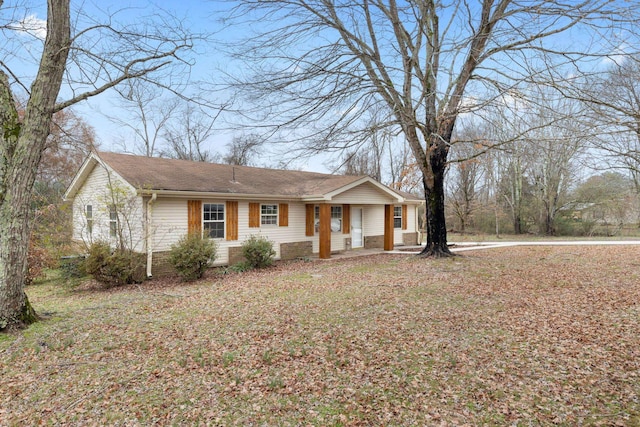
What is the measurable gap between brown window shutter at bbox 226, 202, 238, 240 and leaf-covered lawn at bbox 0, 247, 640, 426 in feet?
13.4

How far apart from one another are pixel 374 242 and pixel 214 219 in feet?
27.8

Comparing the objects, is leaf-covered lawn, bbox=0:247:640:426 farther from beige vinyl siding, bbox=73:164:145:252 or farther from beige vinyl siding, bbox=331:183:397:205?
beige vinyl siding, bbox=331:183:397:205

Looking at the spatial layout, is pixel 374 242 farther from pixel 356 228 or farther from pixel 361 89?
pixel 361 89

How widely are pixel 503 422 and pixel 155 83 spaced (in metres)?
6.90

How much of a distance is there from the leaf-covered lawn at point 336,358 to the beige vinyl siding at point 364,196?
6440 mm

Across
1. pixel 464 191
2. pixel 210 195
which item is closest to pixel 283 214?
pixel 210 195

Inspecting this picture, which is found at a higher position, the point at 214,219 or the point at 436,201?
the point at 436,201

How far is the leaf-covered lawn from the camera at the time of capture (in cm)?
338

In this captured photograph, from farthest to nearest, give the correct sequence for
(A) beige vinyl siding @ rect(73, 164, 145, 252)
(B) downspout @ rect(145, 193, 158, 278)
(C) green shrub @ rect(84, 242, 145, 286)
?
1. (B) downspout @ rect(145, 193, 158, 278)
2. (A) beige vinyl siding @ rect(73, 164, 145, 252)
3. (C) green shrub @ rect(84, 242, 145, 286)

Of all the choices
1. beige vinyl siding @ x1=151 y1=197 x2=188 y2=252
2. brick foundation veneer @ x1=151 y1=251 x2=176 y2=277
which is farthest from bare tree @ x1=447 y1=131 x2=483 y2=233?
brick foundation veneer @ x1=151 y1=251 x2=176 y2=277

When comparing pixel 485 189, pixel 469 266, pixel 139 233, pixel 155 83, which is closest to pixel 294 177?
pixel 139 233

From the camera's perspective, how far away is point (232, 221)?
12258mm

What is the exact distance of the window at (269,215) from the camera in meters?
13.2

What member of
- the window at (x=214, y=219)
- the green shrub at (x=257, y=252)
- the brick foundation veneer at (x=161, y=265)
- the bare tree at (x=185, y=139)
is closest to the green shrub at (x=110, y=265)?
the brick foundation veneer at (x=161, y=265)
